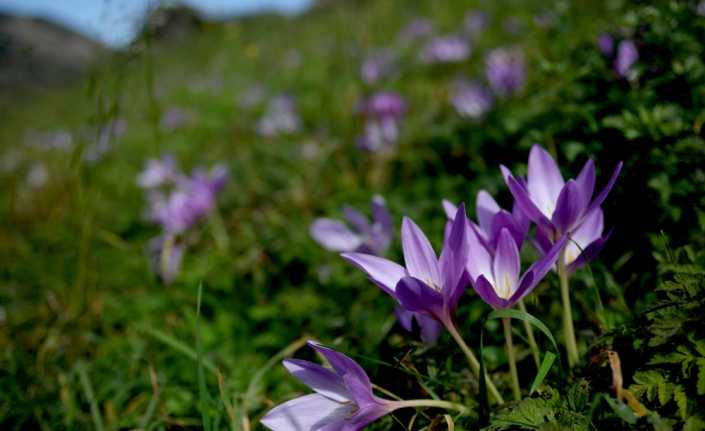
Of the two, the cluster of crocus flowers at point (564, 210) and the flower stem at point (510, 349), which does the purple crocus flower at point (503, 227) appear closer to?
the cluster of crocus flowers at point (564, 210)

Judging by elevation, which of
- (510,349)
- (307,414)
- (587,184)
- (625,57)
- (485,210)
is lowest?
(307,414)

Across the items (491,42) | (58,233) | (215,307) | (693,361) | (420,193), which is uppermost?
(491,42)

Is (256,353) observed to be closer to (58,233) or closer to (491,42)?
(58,233)

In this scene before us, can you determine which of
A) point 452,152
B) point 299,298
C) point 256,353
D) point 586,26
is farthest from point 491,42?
point 256,353

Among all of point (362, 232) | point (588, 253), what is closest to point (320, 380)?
point (588, 253)

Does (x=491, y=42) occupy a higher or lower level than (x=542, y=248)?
higher

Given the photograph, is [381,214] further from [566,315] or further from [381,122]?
[381,122]

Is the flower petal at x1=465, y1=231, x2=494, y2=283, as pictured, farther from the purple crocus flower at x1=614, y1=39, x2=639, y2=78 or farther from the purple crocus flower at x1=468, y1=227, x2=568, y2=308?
the purple crocus flower at x1=614, y1=39, x2=639, y2=78
